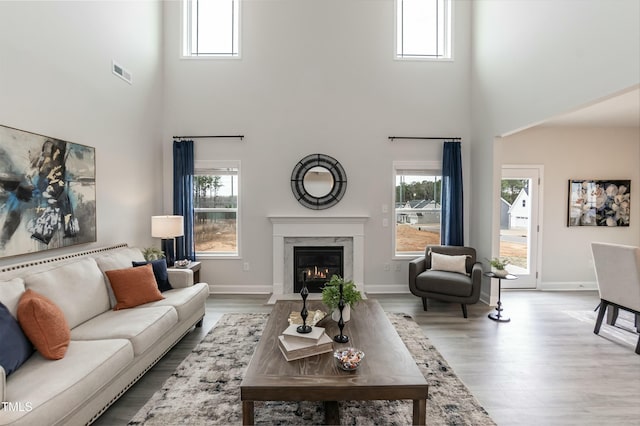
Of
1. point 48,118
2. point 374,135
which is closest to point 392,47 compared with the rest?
point 374,135

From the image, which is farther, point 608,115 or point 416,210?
point 416,210

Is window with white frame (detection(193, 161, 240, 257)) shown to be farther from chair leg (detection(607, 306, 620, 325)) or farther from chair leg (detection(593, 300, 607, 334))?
chair leg (detection(607, 306, 620, 325))

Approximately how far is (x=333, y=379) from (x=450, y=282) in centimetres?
275

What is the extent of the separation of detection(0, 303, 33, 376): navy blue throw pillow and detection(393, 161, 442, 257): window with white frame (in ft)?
14.6

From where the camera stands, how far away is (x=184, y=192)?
4.88 meters

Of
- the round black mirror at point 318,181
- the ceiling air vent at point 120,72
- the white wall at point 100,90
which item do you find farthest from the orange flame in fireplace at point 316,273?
the ceiling air vent at point 120,72

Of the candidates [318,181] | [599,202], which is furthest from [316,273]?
[599,202]

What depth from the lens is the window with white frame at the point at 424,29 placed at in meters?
5.14

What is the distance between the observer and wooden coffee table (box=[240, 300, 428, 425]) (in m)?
1.76

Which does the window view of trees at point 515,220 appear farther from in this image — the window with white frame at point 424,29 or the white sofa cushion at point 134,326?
the white sofa cushion at point 134,326

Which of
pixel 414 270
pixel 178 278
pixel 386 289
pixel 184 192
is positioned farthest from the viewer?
pixel 386 289

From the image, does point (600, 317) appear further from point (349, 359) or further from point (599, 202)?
point (349, 359)

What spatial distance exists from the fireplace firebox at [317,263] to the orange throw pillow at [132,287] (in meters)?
2.26

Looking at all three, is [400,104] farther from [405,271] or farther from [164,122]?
[164,122]
